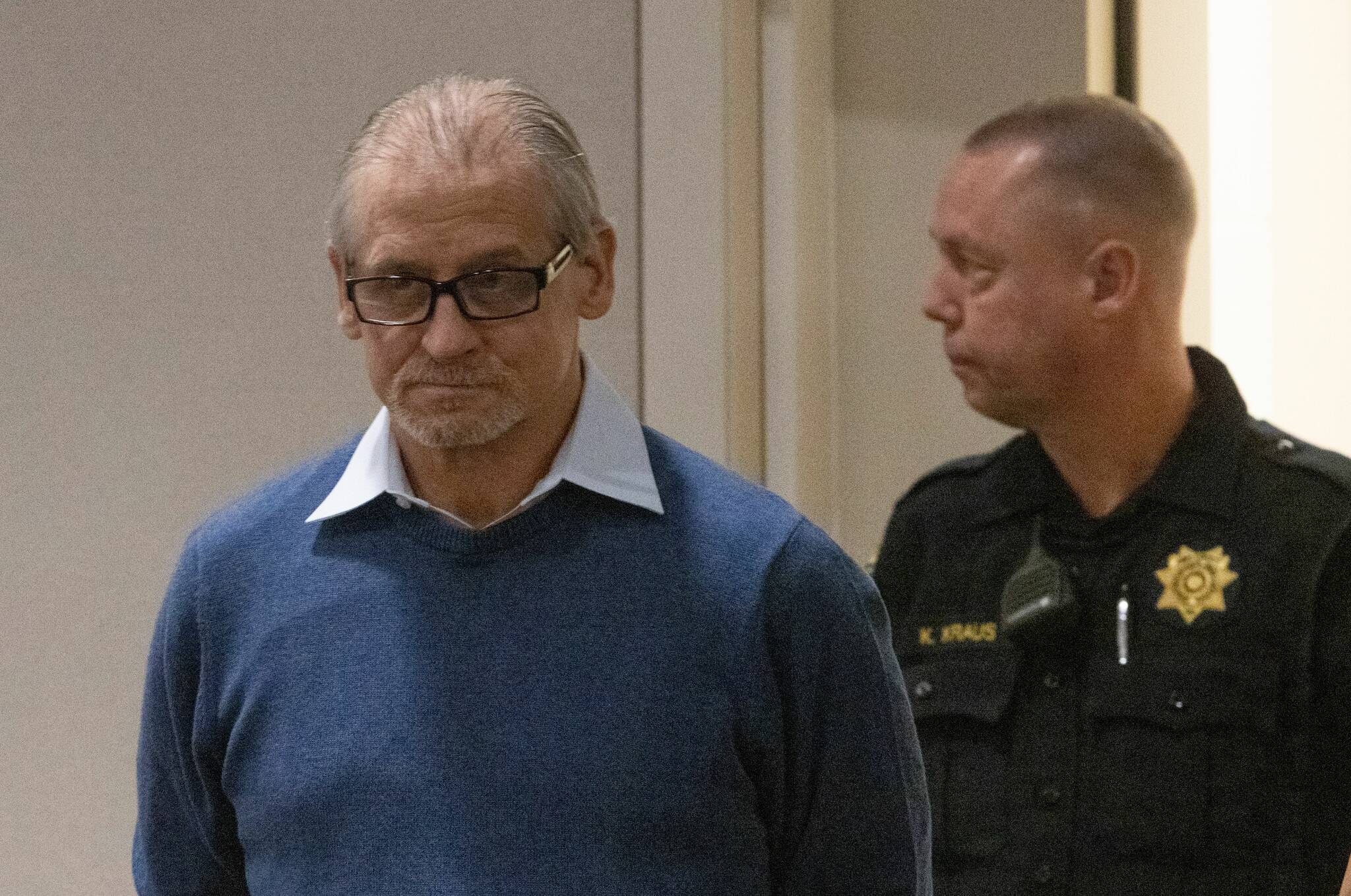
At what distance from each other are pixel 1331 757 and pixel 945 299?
62 centimetres

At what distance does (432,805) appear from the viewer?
1.32 meters

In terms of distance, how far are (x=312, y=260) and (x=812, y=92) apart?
2.42 ft

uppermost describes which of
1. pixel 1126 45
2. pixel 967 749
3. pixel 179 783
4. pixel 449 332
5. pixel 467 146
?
pixel 1126 45

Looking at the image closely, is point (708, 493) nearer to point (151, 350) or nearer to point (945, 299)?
point (945, 299)

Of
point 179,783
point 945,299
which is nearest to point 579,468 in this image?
point 179,783

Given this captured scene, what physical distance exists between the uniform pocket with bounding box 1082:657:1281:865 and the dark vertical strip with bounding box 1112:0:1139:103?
1.15 metres

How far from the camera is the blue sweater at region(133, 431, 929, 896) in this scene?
4.33ft

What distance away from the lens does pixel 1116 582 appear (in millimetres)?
1922

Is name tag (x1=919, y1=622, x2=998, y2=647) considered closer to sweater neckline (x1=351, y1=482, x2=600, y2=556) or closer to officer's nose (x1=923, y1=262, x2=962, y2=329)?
officer's nose (x1=923, y1=262, x2=962, y2=329)

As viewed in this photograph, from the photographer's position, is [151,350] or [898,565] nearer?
[898,565]

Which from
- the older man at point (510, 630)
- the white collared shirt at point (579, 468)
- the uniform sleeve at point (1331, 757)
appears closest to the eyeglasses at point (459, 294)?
the older man at point (510, 630)

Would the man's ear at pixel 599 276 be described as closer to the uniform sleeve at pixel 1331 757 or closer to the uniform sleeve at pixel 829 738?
the uniform sleeve at pixel 829 738

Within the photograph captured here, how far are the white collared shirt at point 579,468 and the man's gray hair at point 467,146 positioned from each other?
0.46ft

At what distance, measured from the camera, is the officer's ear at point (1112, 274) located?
1.91 m
